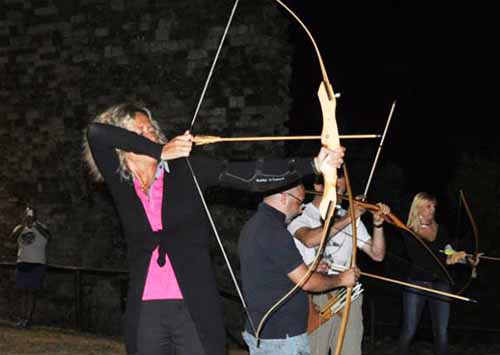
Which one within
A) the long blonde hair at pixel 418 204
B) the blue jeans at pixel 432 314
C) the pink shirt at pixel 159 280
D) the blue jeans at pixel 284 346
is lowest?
the blue jeans at pixel 432 314

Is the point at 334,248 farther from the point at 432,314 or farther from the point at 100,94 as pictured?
the point at 100,94

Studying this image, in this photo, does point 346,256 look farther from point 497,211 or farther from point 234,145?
point 497,211

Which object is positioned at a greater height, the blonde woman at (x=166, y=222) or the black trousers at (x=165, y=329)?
the blonde woman at (x=166, y=222)

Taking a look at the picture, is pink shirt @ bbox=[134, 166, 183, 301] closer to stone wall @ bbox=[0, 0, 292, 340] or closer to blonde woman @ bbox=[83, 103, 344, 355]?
blonde woman @ bbox=[83, 103, 344, 355]

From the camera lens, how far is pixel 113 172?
2.82 metres

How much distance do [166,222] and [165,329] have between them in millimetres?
340

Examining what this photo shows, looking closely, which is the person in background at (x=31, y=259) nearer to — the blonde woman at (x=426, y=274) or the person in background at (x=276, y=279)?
the blonde woman at (x=426, y=274)

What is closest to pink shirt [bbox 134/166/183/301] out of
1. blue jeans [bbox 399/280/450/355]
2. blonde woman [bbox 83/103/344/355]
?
blonde woman [bbox 83/103/344/355]

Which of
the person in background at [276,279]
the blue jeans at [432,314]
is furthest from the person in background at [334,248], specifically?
the blue jeans at [432,314]

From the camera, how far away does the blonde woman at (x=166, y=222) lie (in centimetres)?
263

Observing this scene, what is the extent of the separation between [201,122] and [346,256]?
4.39 meters

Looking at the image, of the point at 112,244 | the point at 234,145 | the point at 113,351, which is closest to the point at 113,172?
the point at 113,351

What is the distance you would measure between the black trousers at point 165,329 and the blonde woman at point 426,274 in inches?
128

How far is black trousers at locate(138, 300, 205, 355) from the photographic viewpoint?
2.63 meters
